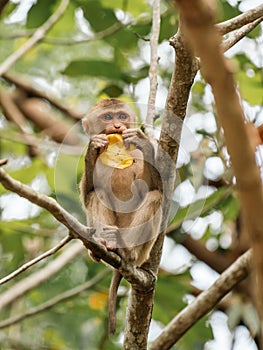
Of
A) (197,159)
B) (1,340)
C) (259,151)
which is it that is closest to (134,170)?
(259,151)

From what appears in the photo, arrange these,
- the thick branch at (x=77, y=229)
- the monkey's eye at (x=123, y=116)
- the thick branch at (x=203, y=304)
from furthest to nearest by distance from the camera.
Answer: the thick branch at (x=203, y=304) < the monkey's eye at (x=123, y=116) < the thick branch at (x=77, y=229)

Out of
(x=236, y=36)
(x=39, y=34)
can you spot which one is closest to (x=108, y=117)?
(x=236, y=36)

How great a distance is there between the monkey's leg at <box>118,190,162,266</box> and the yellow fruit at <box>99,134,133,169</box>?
0.30 meters

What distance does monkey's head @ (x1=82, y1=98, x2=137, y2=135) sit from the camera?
4.02 m

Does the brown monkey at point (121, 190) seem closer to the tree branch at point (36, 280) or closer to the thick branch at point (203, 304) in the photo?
the thick branch at point (203, 304)

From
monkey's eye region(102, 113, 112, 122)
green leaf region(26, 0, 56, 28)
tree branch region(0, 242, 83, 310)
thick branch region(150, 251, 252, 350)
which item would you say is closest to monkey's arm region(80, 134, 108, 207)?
monkey's eye region(102, 113, 112, 122)

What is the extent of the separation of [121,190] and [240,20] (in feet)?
4.87

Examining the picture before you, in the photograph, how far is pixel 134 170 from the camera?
13.0 ft

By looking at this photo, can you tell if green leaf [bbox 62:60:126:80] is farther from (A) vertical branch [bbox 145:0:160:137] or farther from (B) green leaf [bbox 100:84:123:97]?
(A) vertical branch [bbox 145:0:160:137]

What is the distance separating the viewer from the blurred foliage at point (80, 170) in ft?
17.9

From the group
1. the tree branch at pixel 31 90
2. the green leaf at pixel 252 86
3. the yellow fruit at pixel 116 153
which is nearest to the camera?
the yellow fruit at pixel 116 153

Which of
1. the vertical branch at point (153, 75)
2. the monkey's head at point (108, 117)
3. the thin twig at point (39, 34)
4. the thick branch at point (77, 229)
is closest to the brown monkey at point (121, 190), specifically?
the monkey's head at point (108, 117)

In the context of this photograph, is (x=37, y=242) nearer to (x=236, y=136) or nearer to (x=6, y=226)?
(x=6, y=226)

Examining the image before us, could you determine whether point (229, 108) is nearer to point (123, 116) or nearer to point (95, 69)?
point (123, 116)
